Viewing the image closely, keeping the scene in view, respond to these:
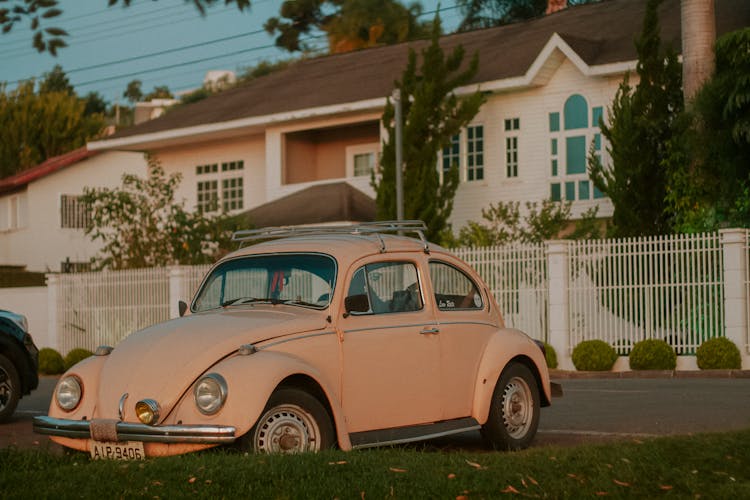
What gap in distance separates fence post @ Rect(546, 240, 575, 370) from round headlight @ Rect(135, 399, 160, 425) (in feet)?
49.2

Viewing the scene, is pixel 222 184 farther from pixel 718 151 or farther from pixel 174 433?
pixel 174 433

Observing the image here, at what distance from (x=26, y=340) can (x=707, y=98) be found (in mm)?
13092

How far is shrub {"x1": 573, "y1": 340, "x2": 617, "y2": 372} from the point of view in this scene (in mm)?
21844

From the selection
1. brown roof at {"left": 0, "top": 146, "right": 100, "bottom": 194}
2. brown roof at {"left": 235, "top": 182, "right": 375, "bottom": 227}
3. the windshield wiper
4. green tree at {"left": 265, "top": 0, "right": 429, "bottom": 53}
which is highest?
green tree at {"left": 265, "top": 0, "right": 429, "bottom": 53}

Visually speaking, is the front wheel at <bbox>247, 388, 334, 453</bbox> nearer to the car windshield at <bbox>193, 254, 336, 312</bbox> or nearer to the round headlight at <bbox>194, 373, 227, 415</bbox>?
the round headlight at <bbox>194, 373, 227, 415</bbox>

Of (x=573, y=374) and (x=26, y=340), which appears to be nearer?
(x=26, y=340)

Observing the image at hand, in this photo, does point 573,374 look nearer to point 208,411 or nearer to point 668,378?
point 668,378

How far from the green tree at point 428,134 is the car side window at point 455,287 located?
16.5 metres

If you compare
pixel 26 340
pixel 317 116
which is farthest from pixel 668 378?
pixel 317 116

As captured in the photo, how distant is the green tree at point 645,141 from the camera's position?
24422 mm

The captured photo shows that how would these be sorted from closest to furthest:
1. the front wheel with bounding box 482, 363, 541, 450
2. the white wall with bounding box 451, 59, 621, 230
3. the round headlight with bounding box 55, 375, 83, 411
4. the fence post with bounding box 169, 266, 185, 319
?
the round headlight with bounding box 55, 375, 83, 411 < the front wheel with bounding box 482, 363, 541, 450 < the fence post with bounding box 169, 266, 185, 319 < the white wall with bounding box 451, 59, 621, 230

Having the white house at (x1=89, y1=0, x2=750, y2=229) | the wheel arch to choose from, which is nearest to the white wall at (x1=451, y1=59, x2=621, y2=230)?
the white house at (x1=89, y1=0, x2=750, y2=229)

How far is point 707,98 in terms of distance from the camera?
22.5m

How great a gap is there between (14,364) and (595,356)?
10798 millimetres
